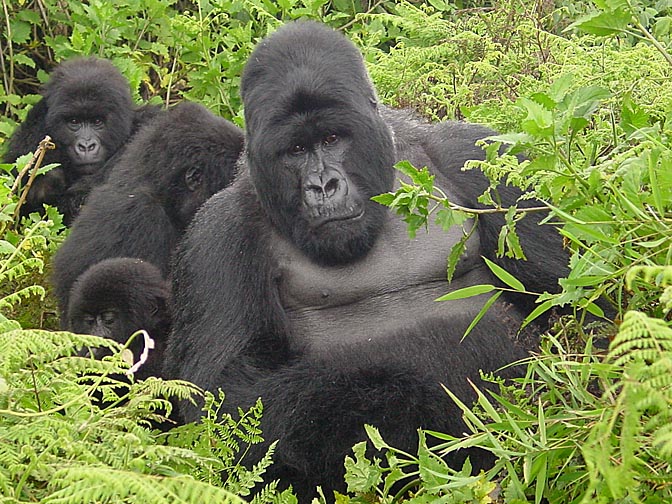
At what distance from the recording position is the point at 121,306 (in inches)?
167

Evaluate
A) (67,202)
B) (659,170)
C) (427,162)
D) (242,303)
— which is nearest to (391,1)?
(67,202)

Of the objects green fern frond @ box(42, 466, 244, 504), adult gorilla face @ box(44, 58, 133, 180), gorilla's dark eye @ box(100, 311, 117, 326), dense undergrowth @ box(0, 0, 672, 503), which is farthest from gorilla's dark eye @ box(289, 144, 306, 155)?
adult gorilla face @ box(44, 58, 133, 180)

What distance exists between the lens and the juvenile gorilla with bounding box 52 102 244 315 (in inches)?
190

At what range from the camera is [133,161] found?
17.4 feet

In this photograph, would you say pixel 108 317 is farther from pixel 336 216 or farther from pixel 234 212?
pixel 336 216

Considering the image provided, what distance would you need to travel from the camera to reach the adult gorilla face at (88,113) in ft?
21.9

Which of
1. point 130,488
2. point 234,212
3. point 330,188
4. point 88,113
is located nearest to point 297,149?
point 330,188

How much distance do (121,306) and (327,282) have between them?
1088 millimetres

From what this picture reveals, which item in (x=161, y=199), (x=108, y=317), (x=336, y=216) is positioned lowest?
(x=108, y=317)

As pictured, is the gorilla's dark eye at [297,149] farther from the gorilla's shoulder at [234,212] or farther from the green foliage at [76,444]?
the green foliage at [76,444]

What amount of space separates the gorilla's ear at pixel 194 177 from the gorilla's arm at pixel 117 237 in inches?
7.1

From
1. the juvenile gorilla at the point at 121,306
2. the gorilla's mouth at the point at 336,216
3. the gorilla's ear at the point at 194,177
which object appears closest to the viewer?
the gorilla's mouth at the point at 336,216

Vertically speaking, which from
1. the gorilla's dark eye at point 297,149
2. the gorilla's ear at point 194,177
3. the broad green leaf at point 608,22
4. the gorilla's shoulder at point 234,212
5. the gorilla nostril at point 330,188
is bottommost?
the gorilla's ear at point 194,177

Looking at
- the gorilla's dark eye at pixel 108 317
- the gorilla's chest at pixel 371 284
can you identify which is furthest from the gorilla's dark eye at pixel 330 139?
the gorilla's dark eye at pixel 108 317
